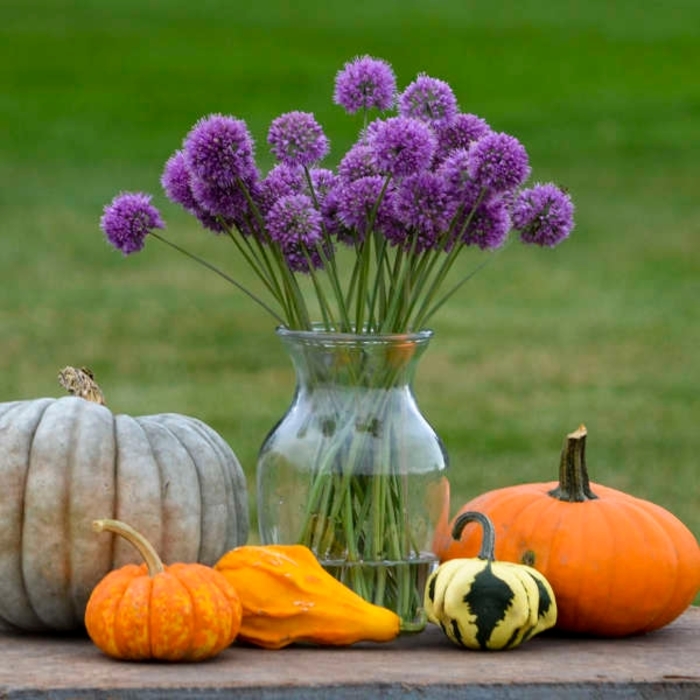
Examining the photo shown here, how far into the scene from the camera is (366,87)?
109 inches

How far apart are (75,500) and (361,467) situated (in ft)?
1.46

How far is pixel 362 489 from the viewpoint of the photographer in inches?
106

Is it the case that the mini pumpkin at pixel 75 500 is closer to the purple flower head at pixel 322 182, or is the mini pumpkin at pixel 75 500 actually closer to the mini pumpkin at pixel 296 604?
the mini pumpkin at pixel 296 604

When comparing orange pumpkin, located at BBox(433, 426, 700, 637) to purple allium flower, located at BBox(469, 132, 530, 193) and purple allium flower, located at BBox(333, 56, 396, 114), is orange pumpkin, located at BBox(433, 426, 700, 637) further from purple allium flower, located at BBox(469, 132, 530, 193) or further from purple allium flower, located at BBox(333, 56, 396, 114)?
purple allium flower, located at BBox(333, 56, 396, 114)

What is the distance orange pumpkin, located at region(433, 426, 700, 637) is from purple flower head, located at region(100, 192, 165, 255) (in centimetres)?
66

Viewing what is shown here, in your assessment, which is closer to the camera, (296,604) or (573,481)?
(296,604)

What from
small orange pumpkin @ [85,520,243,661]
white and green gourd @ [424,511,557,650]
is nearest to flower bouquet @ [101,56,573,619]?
white and green gourd @ [424,511,557,650]

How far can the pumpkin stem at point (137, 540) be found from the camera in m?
2.53

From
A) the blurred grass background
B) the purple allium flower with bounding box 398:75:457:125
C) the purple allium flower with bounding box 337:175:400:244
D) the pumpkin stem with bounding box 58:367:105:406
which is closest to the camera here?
the purple allium flower with bounding box 337:175:400:244

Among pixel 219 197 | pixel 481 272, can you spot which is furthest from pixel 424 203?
pixel 481 272

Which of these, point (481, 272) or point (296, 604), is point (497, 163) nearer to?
point (296, 604)

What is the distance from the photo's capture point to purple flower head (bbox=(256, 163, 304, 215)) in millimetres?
2699

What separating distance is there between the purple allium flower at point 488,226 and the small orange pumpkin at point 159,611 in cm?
65

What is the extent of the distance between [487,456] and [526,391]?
165cm
